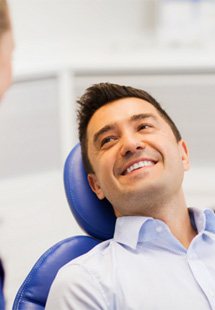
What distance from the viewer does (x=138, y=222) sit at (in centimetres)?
128

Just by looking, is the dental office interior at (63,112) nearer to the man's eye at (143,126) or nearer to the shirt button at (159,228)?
the man's eye at (143,126)

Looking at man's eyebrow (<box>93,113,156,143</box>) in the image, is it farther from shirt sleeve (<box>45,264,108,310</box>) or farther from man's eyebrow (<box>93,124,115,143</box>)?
shirt sleeve (<box>45,264,108,310</box>)

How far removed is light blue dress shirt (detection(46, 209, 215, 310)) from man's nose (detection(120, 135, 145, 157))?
177mm

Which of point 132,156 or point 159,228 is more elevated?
point 132,156

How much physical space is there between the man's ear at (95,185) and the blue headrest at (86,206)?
0.04 feet

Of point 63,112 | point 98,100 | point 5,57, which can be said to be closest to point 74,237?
point 98,100

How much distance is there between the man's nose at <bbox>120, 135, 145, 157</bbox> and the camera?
1.30m

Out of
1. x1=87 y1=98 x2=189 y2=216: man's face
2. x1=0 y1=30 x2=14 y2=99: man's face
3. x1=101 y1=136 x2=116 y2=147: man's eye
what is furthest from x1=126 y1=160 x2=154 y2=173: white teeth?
x1=0 y1=30 x2=14 y2=99: man's face

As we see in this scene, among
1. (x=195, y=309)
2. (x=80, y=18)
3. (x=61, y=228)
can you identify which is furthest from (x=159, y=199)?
(x=80, y=18)

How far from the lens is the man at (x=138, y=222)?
1135 millimetres

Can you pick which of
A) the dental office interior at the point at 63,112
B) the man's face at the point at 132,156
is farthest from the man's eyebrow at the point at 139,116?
the dental office interior at the point at 63,112

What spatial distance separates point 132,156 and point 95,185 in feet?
0.54

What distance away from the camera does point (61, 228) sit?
7.39 feet

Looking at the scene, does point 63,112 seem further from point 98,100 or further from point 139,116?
point 139,116
